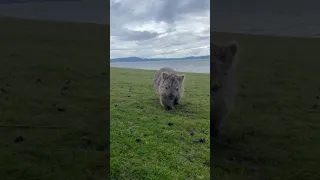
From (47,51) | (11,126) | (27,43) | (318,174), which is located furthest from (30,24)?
(318,174)

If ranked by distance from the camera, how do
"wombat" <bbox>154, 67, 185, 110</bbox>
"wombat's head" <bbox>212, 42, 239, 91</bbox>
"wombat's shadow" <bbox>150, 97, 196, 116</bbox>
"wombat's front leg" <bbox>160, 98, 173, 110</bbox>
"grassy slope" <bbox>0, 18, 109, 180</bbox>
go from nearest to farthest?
"grassy slope" <bbox>0, 18, 109, 180</bbox> → "wombat's head" <bbox>212, 42, 239, 91</bbox> → "wombat's shadow" <bbox>150, 97, 196, 116</bbox> → "wombat's front leg" <bbox>160, 98, 173, 110</bbox> → "wombat" <bbox>154, 67, 185, 110</bbox>

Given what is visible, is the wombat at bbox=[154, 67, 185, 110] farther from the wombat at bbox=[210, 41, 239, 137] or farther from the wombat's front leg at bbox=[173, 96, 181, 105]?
the wombat at bbox=[210, 41, 239, 137]

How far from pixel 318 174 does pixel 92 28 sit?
3024 mm

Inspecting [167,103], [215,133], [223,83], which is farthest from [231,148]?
[167,103]

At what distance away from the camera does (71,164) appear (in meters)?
2.79

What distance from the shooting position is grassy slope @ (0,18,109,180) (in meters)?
2.78

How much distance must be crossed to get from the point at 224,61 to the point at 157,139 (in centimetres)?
149

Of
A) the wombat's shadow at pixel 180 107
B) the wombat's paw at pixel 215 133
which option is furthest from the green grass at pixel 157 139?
the wombat's paw at pixel 215 133

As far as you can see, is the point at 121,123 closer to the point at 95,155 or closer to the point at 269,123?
the point at 95,155

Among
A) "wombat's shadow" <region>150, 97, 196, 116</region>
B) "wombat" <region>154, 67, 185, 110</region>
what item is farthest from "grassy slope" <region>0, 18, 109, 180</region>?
"wombat" <region>154, 67, 185, 110</region>

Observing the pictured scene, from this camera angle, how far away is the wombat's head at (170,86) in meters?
6.11

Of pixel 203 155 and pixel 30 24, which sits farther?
pixel 30 24

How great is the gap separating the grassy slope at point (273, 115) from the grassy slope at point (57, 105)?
56.4 inches

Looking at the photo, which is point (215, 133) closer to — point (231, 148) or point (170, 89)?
point (231, 148)
